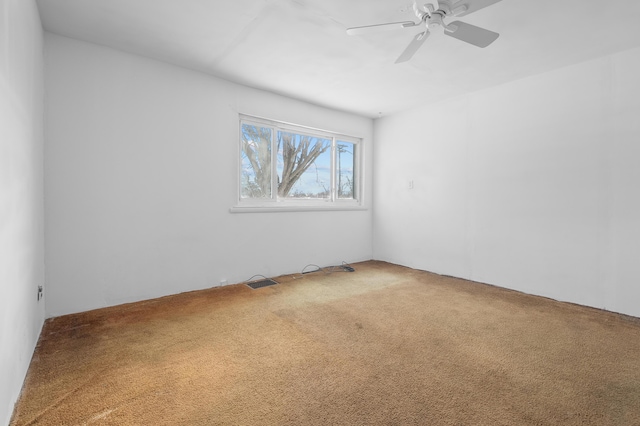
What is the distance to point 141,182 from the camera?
9.73 feet

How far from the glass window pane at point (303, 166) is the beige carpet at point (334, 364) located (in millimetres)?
1863

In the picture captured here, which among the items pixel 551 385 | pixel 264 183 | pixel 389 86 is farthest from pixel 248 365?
pixel 389 86

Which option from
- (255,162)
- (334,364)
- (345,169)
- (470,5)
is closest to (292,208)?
(255,162)

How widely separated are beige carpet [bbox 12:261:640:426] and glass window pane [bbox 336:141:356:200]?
2333mm

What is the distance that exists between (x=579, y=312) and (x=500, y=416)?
2153mm

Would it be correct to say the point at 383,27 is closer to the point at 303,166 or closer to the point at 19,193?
the point at 19,193

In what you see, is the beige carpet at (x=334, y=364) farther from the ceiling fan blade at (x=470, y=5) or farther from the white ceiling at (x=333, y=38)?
the white ceiling at (x=333, y=38)

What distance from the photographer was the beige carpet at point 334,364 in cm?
145

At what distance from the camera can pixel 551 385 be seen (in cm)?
169

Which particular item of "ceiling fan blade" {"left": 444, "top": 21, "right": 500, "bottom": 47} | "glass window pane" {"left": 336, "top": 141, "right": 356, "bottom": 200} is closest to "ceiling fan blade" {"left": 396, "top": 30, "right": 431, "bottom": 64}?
"ceiling fan blade" {"left": 444, "top": 21, "right": 500, "bottom": 47}

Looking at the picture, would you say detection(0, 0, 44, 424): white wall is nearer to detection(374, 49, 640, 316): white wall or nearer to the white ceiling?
the white ceiling

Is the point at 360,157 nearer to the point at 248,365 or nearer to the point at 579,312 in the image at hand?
the point at 579,312

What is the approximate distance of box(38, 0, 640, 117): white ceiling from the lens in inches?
85.4

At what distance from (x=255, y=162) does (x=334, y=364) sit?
9.30 ft
